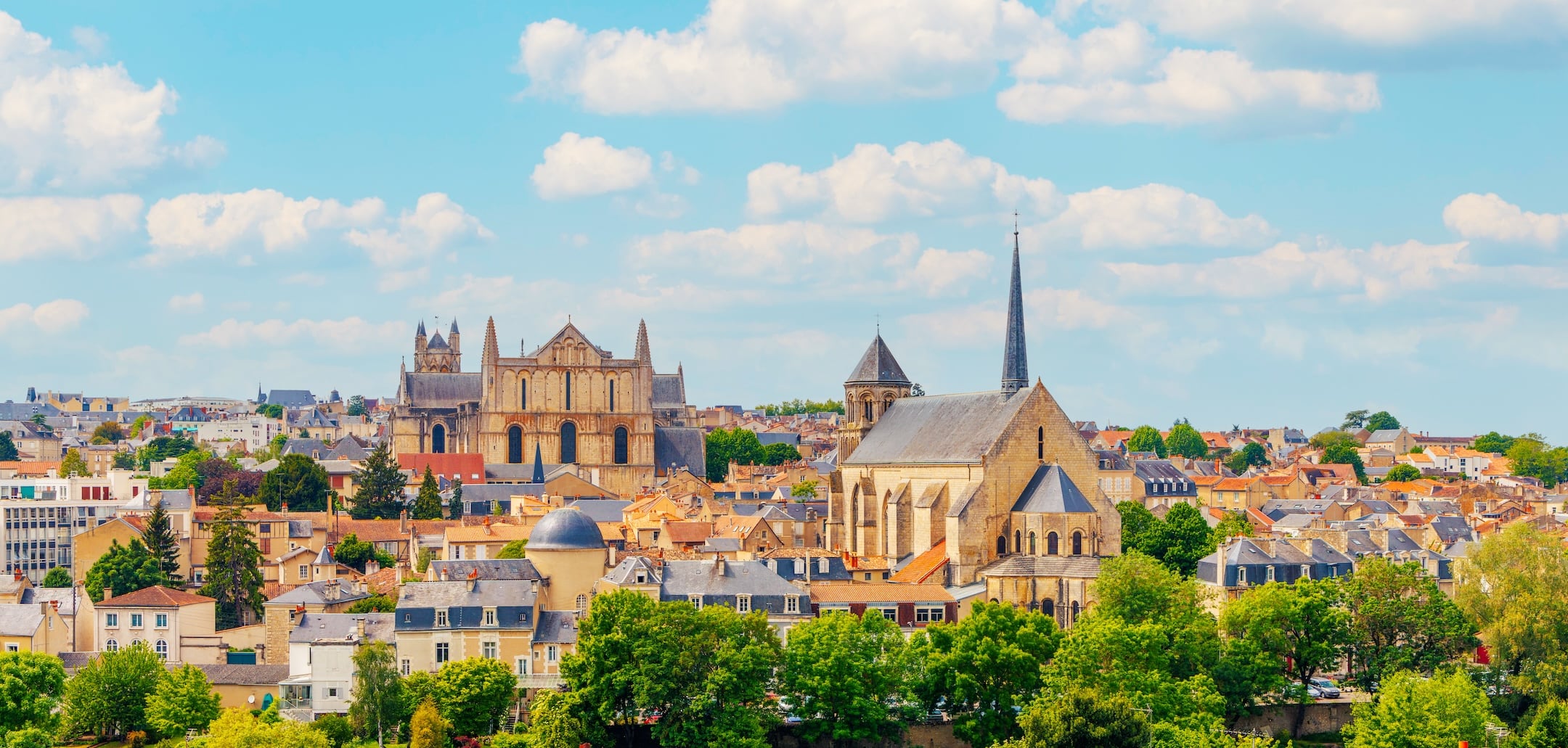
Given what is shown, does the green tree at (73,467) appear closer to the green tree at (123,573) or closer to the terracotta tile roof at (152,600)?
the green tree at (123,573)

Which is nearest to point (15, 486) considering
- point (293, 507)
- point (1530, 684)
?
point (293, 507)

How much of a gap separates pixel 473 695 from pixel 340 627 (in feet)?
28.4

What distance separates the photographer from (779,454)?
7175 inches

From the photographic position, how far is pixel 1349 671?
73.4 m

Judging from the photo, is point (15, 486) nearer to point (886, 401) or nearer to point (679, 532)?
point (679, 532)

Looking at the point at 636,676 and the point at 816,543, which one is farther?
the point at 816,543

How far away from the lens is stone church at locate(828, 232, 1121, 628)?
270ft

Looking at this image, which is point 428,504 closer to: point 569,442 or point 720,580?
point 569,442

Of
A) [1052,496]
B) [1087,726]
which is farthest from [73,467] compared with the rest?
[1087,726]

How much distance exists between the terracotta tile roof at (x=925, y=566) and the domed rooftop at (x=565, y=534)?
13.7m

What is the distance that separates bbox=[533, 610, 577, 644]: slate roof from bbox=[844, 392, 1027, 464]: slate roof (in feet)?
71.2

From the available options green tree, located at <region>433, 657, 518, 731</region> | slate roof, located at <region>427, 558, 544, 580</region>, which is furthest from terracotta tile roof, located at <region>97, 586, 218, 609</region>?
green tree, located at <region>433, 657, 518, 731</region>

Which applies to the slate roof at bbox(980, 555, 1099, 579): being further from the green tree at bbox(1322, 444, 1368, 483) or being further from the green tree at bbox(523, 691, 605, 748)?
the green tree at bbox(1322, 444, 1368, 483)

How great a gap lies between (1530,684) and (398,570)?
5144cm
